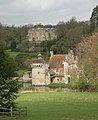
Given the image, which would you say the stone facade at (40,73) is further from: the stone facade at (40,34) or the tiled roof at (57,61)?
the stone facade at (40,34)

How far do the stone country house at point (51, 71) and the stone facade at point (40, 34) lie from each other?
63080mm

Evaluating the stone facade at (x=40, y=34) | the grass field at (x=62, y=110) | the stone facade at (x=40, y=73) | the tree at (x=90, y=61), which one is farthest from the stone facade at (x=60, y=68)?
the stone facade at (x=40, y=34)

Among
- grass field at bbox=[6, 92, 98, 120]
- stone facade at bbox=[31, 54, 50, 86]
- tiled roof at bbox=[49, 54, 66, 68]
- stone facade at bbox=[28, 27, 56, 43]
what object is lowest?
grass field at bbox=[6, 92, 98, 120]

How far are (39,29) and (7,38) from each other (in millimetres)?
33876

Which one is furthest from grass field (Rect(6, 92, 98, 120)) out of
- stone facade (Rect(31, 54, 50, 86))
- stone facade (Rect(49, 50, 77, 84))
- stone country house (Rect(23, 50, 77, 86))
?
stone facade (Rect(49, 50, 77, 84))

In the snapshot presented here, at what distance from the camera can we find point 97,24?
12438 centimetres

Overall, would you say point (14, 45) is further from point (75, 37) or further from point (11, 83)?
point (11, 83)

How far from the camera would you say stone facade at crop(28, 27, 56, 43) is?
535ft

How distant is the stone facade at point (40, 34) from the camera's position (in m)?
163

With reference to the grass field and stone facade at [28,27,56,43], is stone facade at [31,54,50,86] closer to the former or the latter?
the grass field

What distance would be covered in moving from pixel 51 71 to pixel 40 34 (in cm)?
7216

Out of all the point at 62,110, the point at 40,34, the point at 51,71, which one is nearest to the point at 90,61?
the point at 51,71

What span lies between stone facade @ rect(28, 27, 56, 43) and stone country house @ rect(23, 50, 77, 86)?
207ft

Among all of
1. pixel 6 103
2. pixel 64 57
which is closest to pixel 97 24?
pixel 64 57
